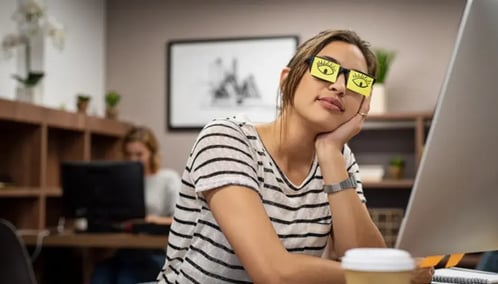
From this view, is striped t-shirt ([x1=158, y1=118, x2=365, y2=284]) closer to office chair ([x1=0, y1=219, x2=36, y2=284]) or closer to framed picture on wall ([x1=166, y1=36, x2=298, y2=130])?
office chair ([x1=0, y1=219, x2=36, y2=284])

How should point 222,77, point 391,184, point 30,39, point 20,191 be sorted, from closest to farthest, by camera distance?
point 20,191, point 30,39, point 391,184, point 222,77

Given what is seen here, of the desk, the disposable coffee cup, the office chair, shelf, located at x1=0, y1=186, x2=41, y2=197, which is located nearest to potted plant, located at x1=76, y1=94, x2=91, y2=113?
shelf, located at x1=0, y1=186, x2=41, y2=197

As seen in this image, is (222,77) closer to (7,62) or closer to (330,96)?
(7,62)

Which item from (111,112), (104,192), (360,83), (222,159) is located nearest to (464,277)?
(360,83)

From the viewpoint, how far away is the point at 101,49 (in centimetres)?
590

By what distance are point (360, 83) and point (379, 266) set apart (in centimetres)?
59

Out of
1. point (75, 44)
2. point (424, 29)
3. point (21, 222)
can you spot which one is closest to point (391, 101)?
point (424, 29)

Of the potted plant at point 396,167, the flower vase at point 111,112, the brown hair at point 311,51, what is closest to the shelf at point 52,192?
the flower vase at point 111,112

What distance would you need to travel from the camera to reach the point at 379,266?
2.43ft

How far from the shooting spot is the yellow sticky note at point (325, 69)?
1.32 meters

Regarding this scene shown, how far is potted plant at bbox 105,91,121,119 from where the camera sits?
17.9 ft

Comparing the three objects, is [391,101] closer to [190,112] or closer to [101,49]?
[190,112]

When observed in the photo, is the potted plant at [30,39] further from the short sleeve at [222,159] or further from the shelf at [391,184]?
the short sleeve at [222,159]

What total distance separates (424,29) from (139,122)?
7.58 ft
